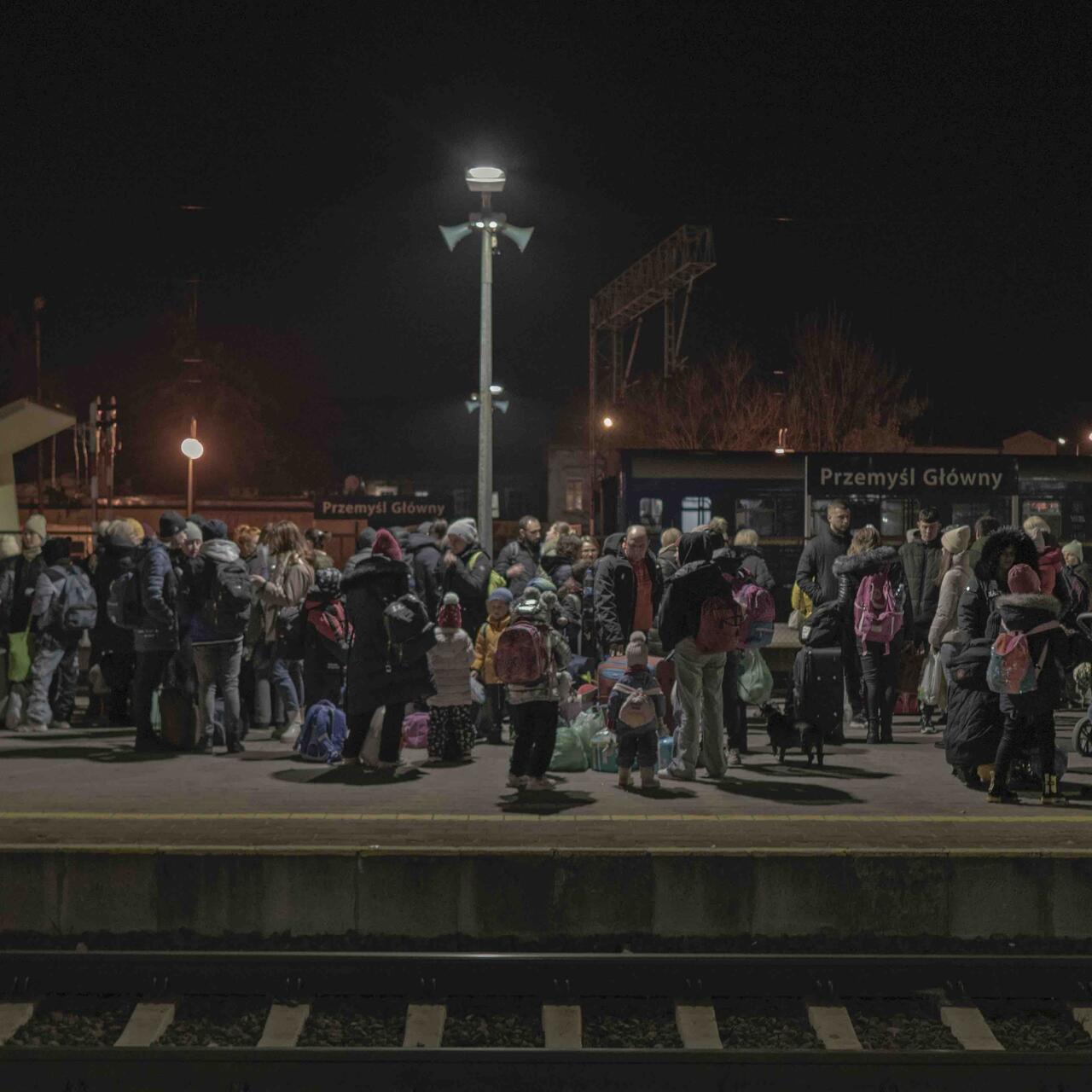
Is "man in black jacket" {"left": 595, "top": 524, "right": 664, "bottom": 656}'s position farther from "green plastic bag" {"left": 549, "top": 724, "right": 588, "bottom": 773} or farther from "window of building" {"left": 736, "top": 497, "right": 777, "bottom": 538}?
"window of building" {"left": 736, "top": 497, "right": 777, "bottom": 538}

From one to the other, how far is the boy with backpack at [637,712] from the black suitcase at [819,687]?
137cm

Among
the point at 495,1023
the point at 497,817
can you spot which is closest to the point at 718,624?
the point at 497,817

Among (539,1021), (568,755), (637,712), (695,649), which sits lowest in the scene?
(539,1021)

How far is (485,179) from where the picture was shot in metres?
18.1

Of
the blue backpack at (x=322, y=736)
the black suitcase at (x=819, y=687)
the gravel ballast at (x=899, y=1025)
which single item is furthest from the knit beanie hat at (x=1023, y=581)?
the blue backpack at (x=322, y=736)

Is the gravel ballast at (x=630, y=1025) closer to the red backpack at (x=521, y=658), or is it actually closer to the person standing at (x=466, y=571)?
the red backpack at (x=521, y=658)

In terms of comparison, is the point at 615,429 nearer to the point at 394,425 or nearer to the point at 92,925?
the point at 394,425

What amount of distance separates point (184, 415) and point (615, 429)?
1871 cm

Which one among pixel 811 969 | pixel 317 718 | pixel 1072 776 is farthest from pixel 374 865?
pixel 1072 776

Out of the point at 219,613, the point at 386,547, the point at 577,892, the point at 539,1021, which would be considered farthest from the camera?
the point at 219,613

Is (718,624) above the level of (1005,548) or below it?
below

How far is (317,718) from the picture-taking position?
35.7 ft

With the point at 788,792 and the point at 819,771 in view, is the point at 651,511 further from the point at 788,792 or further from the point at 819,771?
the point at 788,792

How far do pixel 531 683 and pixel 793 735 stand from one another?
2484mm
